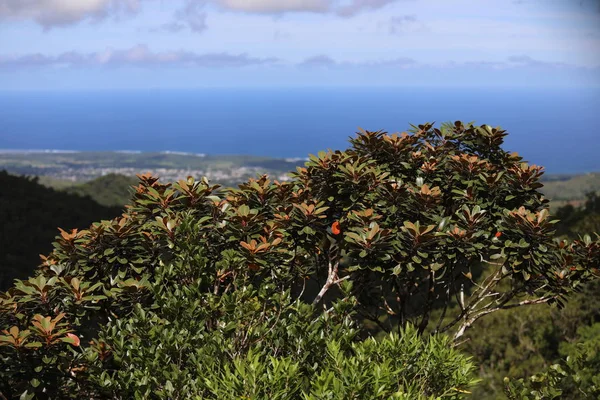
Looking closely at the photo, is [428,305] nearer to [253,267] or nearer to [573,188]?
[253,267]

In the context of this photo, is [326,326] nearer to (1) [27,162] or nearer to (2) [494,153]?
(2) [494,153]

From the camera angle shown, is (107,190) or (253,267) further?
(107,190)

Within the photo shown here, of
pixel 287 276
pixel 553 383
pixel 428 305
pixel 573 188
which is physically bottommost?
pixel 573 188

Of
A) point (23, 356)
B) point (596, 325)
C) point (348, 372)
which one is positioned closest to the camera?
point (348, 372)

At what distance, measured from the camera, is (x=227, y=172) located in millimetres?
182375

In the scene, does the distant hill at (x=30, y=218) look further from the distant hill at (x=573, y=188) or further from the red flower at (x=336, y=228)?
the distant hill at (x=573, y=188)

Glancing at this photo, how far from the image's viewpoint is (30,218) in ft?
113

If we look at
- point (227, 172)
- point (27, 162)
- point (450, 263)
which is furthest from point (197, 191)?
point (27, 162)

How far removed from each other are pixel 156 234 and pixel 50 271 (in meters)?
1.10

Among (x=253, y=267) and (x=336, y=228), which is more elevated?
(x=336, y=228)

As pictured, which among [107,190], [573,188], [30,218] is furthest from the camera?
[573,188]

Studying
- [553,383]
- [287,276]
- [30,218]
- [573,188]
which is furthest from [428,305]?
[573,188]

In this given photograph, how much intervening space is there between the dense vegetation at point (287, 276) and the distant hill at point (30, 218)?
21.5 meters

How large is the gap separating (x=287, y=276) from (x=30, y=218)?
108ft
